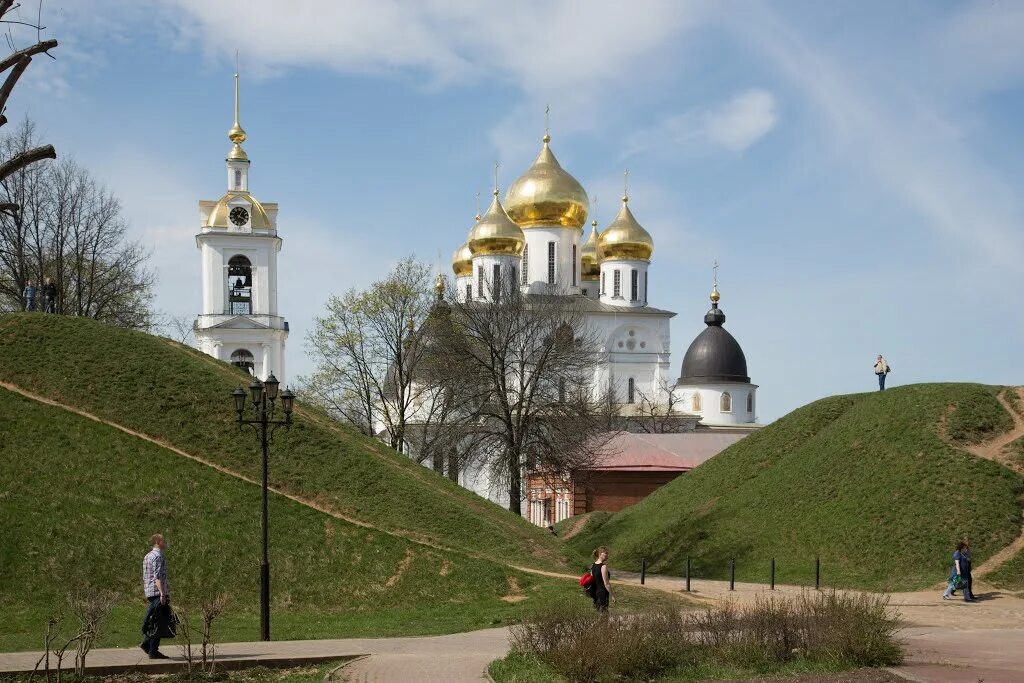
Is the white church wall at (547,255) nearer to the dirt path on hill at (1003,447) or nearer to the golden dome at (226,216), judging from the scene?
the golden dome at (226,216)

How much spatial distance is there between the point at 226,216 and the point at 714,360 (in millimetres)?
26617

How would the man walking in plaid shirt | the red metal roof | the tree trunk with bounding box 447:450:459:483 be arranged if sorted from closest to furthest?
the man walking in plaid shirt, the tree trunk with bounding box 447:450:459:483, the red metal roof

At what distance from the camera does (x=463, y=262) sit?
57312 mm

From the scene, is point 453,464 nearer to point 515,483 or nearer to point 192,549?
point 515,483

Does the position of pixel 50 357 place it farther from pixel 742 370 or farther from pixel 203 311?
pixel 742 370

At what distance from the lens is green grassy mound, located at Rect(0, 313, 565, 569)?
866 inches

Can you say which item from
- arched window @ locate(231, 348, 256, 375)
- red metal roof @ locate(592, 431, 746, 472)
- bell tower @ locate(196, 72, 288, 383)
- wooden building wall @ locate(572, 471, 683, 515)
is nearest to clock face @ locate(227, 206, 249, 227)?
bell tower @ locate(196, 72, 288, 383)

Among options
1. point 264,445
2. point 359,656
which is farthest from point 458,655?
point 264,445

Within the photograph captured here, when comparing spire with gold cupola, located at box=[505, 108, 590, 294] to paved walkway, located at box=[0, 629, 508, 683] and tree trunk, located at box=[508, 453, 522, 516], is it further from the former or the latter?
paved walkway, located at box=[0, 629, 508, 683]

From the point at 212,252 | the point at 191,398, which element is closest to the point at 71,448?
the point at 191,398

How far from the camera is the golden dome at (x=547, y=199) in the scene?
179 feet

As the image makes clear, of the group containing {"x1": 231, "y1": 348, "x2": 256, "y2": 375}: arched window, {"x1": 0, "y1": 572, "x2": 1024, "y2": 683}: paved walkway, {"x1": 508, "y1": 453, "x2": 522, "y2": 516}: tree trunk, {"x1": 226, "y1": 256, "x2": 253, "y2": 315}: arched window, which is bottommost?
{"x1": 0, "y1": 572, "x2": 1024, "y2": 683}: paved walkway

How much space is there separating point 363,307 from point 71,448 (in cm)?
1992

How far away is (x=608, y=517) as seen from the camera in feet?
109
